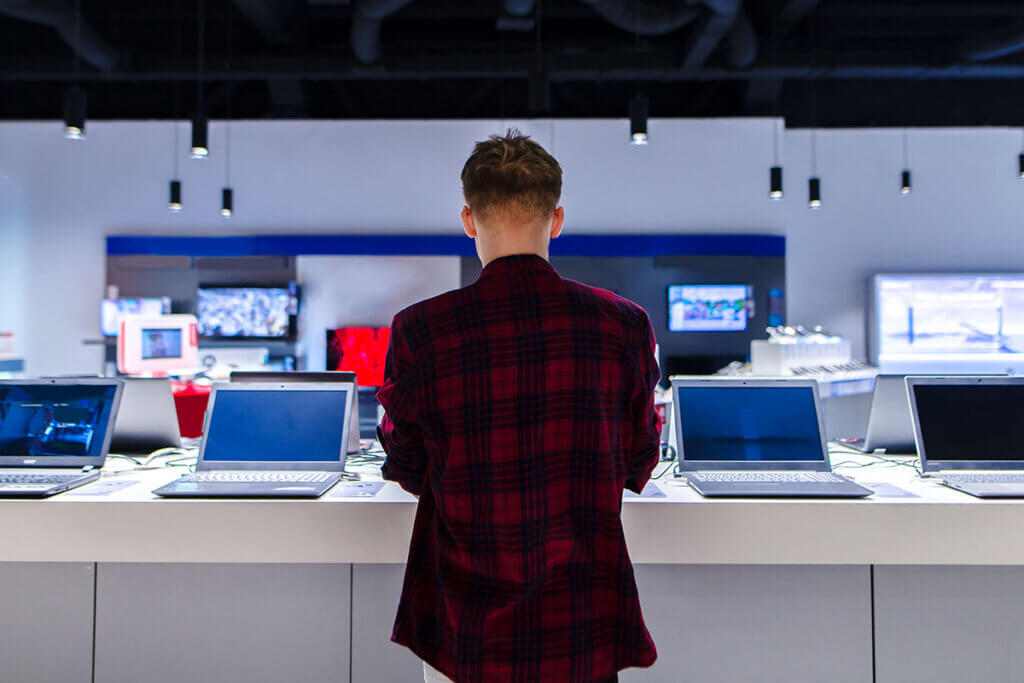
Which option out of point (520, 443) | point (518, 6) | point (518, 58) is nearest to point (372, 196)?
point (518, 58)

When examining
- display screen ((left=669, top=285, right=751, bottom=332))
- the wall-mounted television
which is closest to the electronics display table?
the wall-mounted television

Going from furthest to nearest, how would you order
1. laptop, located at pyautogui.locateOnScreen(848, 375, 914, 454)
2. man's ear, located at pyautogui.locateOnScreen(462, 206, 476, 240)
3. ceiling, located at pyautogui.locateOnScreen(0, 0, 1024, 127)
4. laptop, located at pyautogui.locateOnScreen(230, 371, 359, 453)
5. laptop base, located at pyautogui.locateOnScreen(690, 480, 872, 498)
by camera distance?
1. ceiling, located at pyautogui.locateOnScreen(0, 0, 1024, 127)
2. laptop, located at pyautogui.locateOnScreen(848, 375, 914, 454)
3. laptop, located at pyautogui.locateOnScreen(230, 371, 359, 453)
4. laptop base, located at pyautogui.locateOnScreen(690, 480, 872, 498)
5. man's ear, located at pyautogui.locateOnScreen(462, 206, 476, 240)

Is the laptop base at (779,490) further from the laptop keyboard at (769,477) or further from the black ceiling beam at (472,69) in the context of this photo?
the black ceiling beam at (472,69)

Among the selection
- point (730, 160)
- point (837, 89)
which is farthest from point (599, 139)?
point (837, 89)

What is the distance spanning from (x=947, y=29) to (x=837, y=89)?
111cm

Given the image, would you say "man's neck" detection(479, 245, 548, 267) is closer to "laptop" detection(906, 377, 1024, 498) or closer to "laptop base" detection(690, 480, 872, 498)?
"laptop base" detection(690, 480, 872, 498)

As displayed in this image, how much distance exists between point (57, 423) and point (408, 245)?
4731 millimetres

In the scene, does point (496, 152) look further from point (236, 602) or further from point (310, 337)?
point (310, 337)

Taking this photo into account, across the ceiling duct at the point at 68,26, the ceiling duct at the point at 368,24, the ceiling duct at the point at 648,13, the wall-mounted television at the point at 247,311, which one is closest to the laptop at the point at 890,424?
the ceiling duct at the point at 648,13

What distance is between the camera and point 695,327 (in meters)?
6.68

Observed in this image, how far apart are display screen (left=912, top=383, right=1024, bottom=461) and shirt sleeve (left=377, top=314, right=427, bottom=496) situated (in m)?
1.64

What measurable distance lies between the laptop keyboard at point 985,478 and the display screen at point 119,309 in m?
6.62

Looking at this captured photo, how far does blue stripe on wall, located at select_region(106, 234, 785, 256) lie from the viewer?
659cm

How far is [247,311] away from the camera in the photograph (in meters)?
6.45
